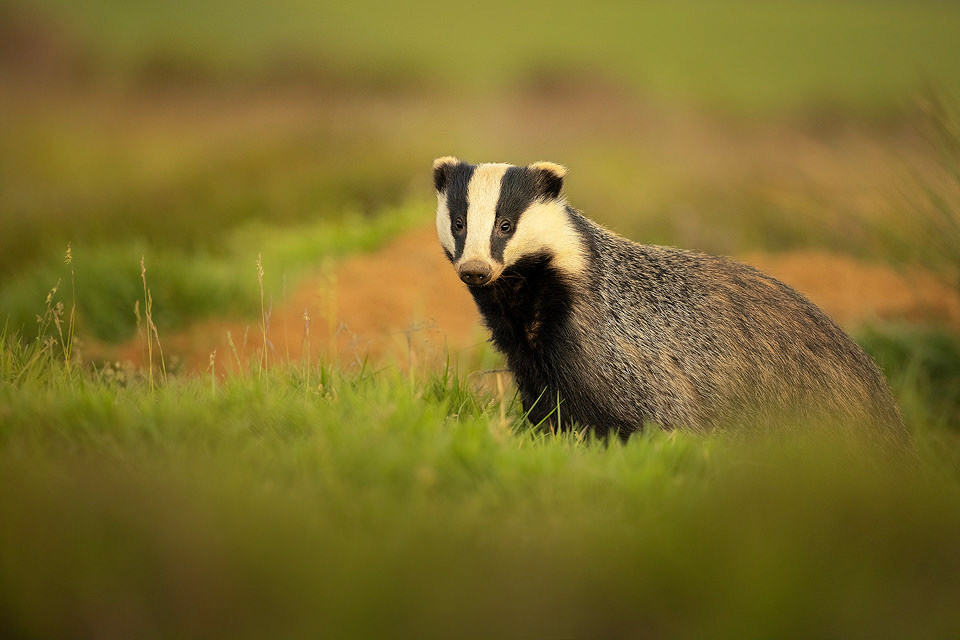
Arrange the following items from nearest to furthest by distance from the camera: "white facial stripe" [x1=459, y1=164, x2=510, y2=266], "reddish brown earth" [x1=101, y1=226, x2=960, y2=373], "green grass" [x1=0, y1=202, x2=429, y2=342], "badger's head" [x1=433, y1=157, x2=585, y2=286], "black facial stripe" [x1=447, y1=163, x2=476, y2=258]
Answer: "white facial stripe" [x1=459, y1=164, x2=510, y2=266] < "badger's head" [x1=433, y1=157, x2=585, y2=286] < "black facial stripe" [x1=447, y1=163, x2=476, y2=258] < "reddish brown earth" [x1=101, y1=226, x2=960, y2=373] < "green grass" [x1=0, y1=202, x2=429, y2=342]

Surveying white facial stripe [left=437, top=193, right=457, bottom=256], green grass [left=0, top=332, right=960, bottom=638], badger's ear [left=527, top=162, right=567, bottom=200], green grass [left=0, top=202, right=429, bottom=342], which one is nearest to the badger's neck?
badger's ear [left=527, top=162, right=567, bottom=200]

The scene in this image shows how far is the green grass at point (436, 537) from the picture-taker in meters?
1.83

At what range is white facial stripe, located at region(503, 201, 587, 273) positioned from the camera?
12.6 feet

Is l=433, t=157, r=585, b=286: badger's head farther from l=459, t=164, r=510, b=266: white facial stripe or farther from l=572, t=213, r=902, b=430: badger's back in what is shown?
l=572, t=213, r=902, b=430: badger's back

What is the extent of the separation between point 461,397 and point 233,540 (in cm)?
177

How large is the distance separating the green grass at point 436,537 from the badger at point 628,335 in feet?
3.30

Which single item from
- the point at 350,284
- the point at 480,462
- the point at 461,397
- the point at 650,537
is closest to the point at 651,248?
the point at 461,397

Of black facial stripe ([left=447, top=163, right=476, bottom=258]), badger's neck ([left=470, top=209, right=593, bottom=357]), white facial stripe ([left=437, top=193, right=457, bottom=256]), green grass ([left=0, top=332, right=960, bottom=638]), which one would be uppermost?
black facial stripe ([left=447, top=163, right=476, bottom=258])

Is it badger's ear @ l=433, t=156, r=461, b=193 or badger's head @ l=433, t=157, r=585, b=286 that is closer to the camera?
badger's head @ l=433, t=157, r=585, b=286

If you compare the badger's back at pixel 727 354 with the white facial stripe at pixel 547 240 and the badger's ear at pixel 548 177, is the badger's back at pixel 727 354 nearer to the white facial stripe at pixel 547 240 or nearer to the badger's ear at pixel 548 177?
the white facial stripe at pixel 547 240

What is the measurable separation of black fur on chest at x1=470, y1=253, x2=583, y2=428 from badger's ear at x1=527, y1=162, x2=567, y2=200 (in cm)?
33

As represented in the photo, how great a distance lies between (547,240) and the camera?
12.8ft

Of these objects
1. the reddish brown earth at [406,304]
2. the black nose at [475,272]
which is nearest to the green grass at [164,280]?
the reddish brown earth at [406,304]

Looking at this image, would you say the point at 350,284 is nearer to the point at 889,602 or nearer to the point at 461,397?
the point at 461,397
